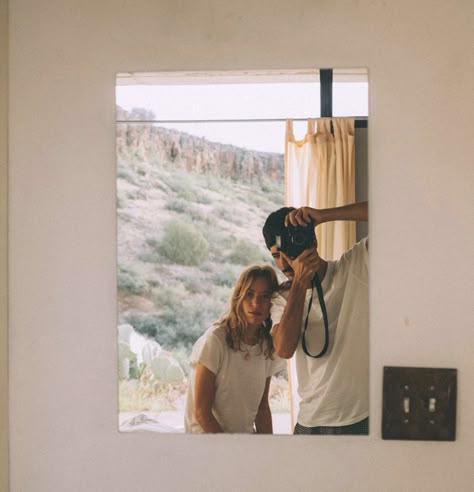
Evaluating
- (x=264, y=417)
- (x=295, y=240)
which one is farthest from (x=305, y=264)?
(x=264, y=417)

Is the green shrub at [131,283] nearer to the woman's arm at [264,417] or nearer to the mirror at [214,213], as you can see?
the mirror at [214,213]

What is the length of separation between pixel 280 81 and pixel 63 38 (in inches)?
23.0

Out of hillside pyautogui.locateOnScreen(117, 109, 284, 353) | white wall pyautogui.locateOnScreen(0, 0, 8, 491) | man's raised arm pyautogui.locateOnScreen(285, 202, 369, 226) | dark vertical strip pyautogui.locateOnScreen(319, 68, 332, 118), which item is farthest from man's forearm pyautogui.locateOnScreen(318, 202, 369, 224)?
white wall pyautogui.locateOnScreen(0, 0, 8, 491)

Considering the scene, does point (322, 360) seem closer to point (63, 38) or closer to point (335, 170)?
point (335, 170)

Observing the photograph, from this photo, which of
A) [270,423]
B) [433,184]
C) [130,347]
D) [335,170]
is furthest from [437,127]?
[130,347]

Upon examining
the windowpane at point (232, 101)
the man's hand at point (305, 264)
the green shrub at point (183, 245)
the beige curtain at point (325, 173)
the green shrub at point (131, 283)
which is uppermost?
the windowpane at point (232, 101)

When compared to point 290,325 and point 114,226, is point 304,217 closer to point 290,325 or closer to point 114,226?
point 290,325

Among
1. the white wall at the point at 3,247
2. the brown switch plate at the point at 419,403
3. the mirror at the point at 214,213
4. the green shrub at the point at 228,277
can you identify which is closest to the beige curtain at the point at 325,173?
the mirror at the point at 214,213

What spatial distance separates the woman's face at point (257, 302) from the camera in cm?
165

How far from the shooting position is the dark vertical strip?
1662mm

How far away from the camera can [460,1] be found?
165cm

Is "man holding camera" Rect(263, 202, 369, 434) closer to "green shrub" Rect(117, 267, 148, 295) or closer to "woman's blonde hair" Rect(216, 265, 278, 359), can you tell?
"woman's blonde hair" Rect(216, 265, 278, 359)

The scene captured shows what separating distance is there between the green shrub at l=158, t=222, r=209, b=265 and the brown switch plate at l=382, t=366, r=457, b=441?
0.56 meters

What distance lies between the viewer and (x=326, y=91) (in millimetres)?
1671
